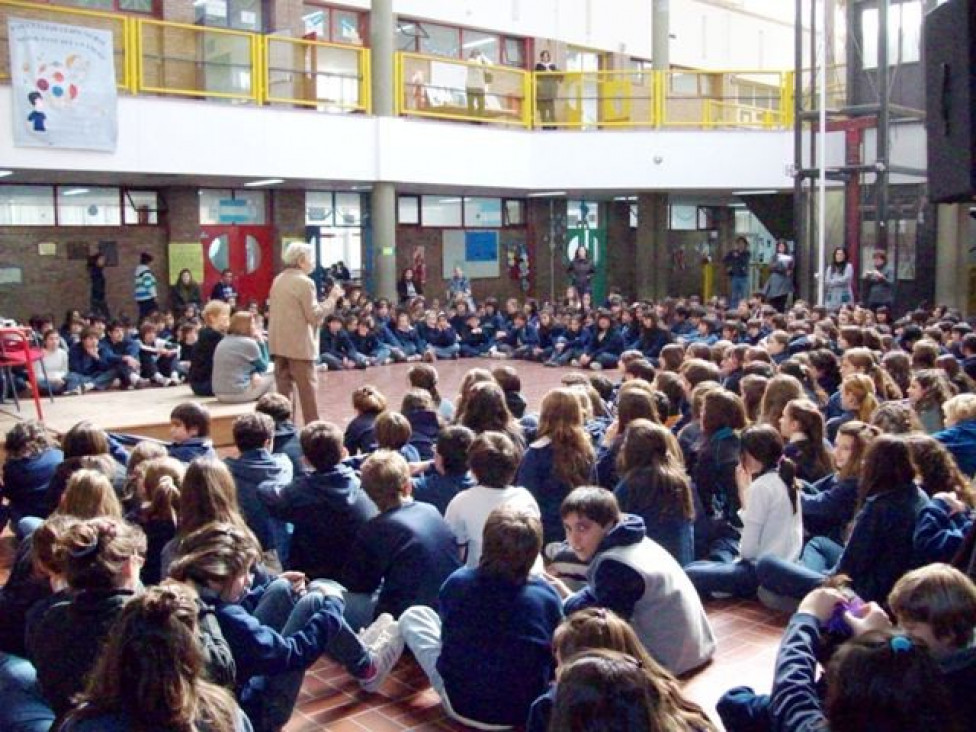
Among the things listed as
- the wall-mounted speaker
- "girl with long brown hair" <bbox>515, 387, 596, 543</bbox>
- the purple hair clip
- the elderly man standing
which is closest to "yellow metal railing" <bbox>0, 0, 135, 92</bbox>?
the elderly man standing

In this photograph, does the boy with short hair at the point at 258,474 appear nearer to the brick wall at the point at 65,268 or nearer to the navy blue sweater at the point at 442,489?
the navy blue sweater at the point at 442,489

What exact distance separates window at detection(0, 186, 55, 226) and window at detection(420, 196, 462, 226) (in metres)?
7.36

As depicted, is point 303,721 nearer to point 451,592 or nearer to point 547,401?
point 451,592

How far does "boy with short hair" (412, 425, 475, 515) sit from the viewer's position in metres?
5.63

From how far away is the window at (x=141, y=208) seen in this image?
56.7 feet

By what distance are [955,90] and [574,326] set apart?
490 inches

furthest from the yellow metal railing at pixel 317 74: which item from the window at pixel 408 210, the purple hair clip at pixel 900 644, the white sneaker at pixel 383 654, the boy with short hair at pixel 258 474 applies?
the purple hair clip at pixel 900 644

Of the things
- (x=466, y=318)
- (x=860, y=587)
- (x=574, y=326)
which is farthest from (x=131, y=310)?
(x=860, y=587)

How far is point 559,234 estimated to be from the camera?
23.6 metres

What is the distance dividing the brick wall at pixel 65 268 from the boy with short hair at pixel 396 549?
43.4 ft

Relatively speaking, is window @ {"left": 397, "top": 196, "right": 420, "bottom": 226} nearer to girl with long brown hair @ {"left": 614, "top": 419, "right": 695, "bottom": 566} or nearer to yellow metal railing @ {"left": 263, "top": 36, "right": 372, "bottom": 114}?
yellow metal railing @ {"left": 263, "top": 36, "right": 372, "bottom": 114}

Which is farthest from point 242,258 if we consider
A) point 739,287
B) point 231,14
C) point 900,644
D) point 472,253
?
point 900,644

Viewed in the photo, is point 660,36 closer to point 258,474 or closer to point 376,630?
point 258,474

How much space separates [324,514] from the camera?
203 inches
